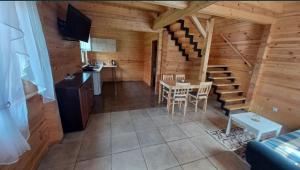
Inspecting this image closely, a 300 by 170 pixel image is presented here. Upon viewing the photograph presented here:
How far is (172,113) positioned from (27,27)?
2.97m

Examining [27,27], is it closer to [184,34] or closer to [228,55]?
[184,34]

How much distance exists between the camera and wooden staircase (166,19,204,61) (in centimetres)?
410

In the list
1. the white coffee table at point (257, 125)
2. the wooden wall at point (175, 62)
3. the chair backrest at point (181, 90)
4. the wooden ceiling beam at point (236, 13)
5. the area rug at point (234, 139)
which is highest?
the wooden ceiling beam at point (236, 13)

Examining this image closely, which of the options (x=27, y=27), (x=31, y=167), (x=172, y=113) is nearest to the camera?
(x=27, y=27)

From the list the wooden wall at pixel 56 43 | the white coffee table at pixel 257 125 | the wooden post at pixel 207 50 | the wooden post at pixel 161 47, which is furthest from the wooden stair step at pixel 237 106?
the wooden wall at pixel 56 43

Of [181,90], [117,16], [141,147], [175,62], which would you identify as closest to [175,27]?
[175,62]

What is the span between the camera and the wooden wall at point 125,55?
5.89 meters

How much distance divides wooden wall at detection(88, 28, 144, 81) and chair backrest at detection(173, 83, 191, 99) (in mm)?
3831

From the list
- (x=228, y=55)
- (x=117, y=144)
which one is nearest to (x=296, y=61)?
(x=228, y=55)

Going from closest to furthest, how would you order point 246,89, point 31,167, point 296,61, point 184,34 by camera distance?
point 31,167, point 296,61, point 246,89, point 184,34

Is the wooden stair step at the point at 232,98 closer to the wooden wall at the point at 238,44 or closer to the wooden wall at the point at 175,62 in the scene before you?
the wooden wall at the point at 238,44

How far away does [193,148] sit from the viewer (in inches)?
84.5

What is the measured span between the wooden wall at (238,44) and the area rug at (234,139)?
6.33 ft

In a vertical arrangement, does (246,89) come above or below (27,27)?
below
